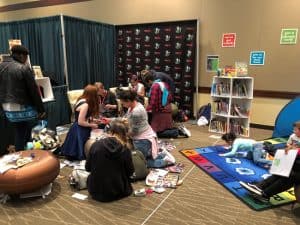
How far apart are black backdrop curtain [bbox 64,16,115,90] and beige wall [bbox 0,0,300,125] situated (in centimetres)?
95

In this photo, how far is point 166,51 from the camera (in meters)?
6.23

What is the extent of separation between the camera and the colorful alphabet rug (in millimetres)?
2754

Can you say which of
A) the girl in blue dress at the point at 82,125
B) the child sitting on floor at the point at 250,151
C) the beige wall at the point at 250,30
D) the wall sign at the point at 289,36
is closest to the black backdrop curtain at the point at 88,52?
the beige wall at the point at 250,30

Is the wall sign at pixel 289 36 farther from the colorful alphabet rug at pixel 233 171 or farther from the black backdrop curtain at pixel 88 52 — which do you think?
the black backdrop curtain at pixel 88 52

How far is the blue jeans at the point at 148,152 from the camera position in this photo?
137 inches

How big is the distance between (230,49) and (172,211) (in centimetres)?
404

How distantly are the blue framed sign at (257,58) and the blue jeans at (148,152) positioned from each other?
3.08 m

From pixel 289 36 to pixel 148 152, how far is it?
3.54 m

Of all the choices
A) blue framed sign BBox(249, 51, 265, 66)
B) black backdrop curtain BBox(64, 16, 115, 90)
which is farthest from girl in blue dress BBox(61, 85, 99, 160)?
blue framed sign BBox(249, 51, 265, 66)

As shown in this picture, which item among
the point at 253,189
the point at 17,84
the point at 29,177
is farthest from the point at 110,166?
the point at 17,84

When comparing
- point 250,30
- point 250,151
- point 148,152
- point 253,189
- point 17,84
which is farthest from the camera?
point 250,30

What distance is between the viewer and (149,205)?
2.67 m

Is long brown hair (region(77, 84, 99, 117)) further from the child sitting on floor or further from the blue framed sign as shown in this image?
the blue framed sign

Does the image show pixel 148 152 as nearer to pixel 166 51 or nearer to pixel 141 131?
pixel 141 131
